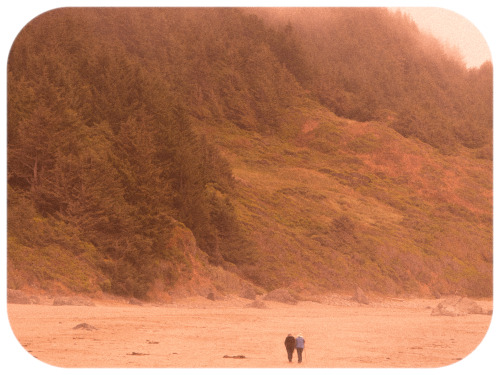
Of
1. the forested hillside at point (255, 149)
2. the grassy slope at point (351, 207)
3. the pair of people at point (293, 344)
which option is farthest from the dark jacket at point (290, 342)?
the grassy slope at point (351, 207)

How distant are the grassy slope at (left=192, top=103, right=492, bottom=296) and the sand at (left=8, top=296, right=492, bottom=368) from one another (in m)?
1.23

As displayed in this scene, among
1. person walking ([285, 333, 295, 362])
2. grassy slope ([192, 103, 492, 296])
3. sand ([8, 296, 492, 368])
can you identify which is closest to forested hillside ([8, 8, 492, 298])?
grassy slope ([192, 103, 492, 296])

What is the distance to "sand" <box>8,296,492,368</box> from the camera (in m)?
15.0

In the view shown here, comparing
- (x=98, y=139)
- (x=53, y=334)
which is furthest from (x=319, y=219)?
(x=53, y=334)

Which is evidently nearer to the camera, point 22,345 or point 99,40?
point 22,345

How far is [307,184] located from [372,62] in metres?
3.11

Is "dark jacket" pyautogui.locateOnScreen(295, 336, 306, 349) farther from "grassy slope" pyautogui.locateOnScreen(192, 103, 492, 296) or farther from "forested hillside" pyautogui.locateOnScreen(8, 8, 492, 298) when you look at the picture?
"grassy slope" pyautogui.locateOnScreen(192, 103, 492, 296)

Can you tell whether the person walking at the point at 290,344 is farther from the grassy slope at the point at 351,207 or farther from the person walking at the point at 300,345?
the grassy slope at the point at 351,207

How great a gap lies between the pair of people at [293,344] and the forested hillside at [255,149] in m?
2.73

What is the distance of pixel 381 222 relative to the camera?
18.9 metres

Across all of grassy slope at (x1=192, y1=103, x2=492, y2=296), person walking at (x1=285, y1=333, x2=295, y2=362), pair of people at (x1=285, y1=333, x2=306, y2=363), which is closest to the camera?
pair of people at (x1=285, y1=333, x2=306, y2=363)

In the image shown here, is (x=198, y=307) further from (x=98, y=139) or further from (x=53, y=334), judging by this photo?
(x=98, y=139)

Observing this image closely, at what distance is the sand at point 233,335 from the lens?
49.1 feet

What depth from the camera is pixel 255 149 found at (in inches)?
734
